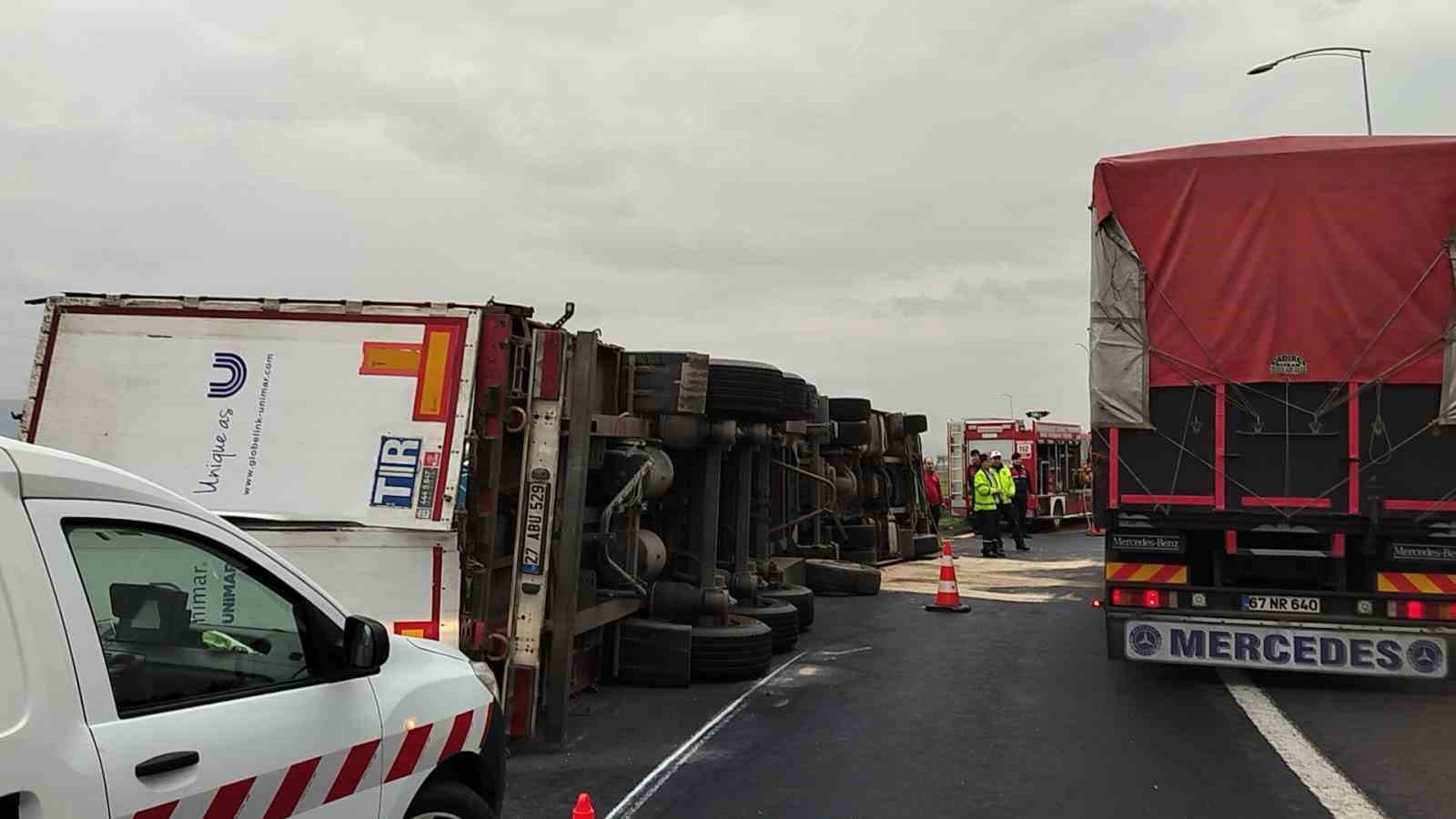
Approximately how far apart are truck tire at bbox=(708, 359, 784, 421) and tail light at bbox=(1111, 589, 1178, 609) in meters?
2.93

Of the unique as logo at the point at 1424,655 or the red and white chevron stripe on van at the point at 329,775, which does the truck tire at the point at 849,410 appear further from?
the red and white chevron stripe on van at the point at 329,775

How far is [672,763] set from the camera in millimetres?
5746

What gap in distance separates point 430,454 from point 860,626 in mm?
6095

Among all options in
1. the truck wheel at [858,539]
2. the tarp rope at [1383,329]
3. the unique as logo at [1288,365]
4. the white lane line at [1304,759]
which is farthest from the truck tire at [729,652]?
the truck wheel at [858,539]

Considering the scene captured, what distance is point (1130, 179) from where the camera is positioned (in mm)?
7441

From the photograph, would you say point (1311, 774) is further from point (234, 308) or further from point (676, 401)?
point (234, 308)

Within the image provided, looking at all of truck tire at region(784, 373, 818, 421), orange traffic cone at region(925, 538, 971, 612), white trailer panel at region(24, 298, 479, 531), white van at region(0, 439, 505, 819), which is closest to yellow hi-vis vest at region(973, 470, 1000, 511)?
orange traffic cone at region(925, 538, 971, 612)

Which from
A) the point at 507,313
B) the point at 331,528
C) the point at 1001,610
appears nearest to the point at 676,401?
the point at 507,313

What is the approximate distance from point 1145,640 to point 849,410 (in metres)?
8.77

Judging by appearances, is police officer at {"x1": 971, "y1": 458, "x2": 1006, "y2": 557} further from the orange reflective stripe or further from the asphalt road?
the orange reflective stripe

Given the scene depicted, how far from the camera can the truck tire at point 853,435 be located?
49.8ft

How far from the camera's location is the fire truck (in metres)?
27.2

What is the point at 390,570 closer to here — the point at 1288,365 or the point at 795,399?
the point at 795,399

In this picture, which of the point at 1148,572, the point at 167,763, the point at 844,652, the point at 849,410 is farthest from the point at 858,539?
the point at 167,763
